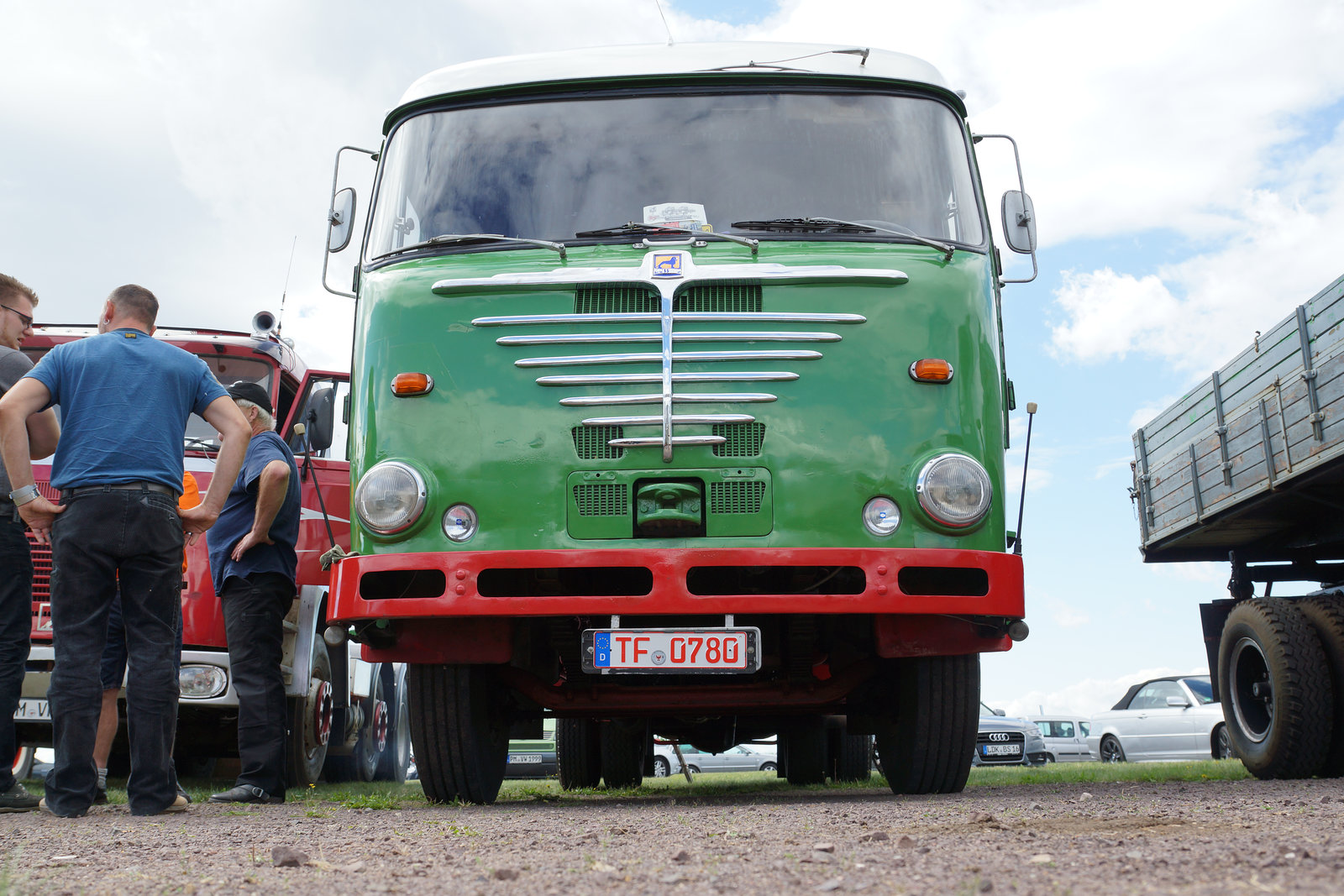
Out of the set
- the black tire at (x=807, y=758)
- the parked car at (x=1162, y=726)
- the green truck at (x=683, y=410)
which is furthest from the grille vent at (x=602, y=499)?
the parked car at (x=1162, y=726)

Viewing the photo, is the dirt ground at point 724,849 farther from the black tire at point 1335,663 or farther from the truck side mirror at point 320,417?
the truck side mirror at point 320,417

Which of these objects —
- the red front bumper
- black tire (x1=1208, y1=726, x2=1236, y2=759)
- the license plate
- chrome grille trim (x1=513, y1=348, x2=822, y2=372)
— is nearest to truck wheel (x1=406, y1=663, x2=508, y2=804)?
the red front bumper

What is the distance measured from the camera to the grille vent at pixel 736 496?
4586mm

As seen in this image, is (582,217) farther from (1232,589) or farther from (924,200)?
(1232,589)

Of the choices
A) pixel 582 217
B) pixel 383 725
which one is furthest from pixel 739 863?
pixel 383 725

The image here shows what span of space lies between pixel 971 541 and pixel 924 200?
4.91ft

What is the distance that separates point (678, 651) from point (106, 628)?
2.11 metres

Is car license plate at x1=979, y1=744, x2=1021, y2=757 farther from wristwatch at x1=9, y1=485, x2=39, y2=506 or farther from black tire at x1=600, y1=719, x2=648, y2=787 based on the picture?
wristwatch at x1=9, y1=485, x2=39, y2=506

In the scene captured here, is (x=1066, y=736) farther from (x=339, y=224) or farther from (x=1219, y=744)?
(x=339, y=224)

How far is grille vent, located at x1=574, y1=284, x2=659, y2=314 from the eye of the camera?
15.8 ft

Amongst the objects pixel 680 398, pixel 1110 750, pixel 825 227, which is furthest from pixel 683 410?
pixel 1110 750

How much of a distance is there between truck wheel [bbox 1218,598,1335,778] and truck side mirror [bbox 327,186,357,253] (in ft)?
→ 15.6

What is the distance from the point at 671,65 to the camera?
545cm

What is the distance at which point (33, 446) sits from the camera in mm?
4973
